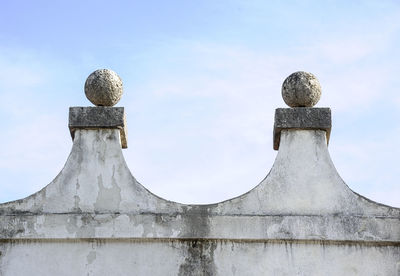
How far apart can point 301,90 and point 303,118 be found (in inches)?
12.8

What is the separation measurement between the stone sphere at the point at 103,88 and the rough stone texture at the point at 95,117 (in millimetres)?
97

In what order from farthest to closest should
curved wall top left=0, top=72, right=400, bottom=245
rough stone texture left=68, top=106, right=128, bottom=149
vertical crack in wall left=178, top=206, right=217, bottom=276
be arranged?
rough stone texture left=68, top=106, right=128, bottom=149 → curved wall top left=0, top=72, right=400, bottom=245 → vertical crack in wall left=178, top=206, right=217, bottom=276

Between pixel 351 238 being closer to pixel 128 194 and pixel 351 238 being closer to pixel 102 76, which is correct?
pixel 128 194

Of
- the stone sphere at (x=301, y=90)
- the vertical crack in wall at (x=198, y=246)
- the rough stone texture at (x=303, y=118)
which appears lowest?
the vertical crack in wall at (x=198, y=246)

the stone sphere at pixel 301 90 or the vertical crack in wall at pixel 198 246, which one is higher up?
the stone sphere at pixel 301 90

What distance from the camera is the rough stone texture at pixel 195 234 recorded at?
9078mm

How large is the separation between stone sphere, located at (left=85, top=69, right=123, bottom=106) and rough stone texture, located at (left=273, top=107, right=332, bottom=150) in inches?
74.2

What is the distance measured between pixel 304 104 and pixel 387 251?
192 cm

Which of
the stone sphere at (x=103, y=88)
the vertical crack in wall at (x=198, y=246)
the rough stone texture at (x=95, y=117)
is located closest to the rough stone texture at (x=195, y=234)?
the vertical crack in wall at (x=198, y=246)

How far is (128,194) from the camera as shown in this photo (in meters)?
9.38

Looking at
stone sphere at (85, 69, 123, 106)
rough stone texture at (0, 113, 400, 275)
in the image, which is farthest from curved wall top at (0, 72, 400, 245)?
stone sphere at (85, 69, 123, 106)

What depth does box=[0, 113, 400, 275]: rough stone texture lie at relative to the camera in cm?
908

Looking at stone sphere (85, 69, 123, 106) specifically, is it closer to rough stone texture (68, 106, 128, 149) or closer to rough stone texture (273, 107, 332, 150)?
rough stone texture (68, 106, 128, 149)

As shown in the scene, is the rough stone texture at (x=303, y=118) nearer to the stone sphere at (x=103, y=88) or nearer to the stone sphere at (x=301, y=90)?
the stone sphere at (x=301, y=90)
